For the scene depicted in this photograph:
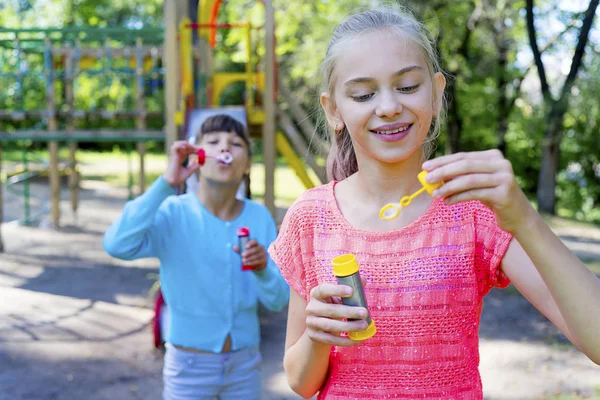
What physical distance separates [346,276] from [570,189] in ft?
59.3

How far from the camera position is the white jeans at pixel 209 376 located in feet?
9.35

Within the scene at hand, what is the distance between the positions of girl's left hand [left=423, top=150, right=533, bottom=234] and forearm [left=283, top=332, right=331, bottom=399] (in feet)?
1.62

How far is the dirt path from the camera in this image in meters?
4.94

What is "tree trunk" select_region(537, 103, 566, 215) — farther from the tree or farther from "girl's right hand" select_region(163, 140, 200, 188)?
"girl's right hand" select_region(163, 140, 200, 188)

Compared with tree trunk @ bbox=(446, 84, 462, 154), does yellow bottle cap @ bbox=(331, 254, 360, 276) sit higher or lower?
higher

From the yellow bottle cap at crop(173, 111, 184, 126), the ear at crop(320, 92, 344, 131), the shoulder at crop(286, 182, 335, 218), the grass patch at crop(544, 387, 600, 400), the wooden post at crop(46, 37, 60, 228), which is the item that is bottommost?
the grass patch at crop(544, 387, 600, 400)

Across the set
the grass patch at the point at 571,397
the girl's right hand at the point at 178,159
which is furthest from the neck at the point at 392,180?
the grass patch at the point at 571,397

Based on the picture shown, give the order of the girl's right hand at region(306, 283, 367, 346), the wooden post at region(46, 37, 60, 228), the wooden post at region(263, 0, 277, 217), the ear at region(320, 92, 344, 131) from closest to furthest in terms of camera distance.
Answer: the girl's right hand at region(306, 283, 367, 346), the ear at region(320, 92, 344, 131), the wooden post at region(263, 0, 277, 217), the wooden post at region(46, 37, 60, 228)

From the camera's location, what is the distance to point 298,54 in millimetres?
18344

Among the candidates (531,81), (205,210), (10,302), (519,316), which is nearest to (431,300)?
(205,210)

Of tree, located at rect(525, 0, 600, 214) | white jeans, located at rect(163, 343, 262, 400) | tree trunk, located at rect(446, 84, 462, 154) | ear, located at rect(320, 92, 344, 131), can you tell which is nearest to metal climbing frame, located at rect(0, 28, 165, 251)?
white jeans, located at rect(163, 343, 262, 400)

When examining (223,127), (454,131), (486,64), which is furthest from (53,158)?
(486,64)

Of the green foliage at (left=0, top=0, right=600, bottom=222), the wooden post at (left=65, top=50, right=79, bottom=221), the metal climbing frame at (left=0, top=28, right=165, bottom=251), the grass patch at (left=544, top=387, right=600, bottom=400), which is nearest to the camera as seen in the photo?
the grass patch at (left=544, top=387, right=600, bottom=400)

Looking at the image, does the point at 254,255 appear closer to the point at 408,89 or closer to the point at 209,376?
the point at 209,376
